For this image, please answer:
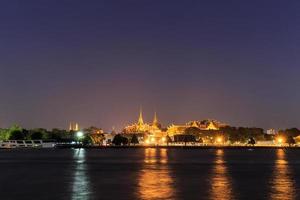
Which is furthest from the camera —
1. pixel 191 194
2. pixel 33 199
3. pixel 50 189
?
pixel 50 189

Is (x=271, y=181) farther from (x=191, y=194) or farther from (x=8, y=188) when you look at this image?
(x=8, y=188)

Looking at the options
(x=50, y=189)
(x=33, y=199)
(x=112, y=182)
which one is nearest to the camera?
(x=33, y=199)

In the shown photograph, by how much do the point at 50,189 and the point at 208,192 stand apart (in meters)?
11.8

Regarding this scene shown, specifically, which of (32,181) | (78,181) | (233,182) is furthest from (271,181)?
(32,181)

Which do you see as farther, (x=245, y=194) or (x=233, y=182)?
(x=233, y=182)

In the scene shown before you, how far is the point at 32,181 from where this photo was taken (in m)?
51.8

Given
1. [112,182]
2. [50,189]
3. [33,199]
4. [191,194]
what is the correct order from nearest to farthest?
[33,199]
[191,194]
[50,189]
[112,182]

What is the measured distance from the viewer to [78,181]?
51.8 m

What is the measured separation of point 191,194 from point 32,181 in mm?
Result: 17709

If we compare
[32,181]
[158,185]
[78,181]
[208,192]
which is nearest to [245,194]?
[208,192]

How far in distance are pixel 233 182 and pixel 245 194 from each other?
994 cm

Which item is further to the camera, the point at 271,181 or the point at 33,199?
the point at 271,181

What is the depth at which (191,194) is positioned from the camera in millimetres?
39844

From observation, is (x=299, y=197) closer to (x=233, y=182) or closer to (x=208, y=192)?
(x=208, y=192)
